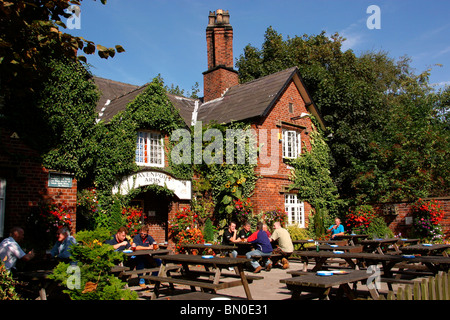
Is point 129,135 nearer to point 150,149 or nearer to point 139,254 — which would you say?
point 150,149

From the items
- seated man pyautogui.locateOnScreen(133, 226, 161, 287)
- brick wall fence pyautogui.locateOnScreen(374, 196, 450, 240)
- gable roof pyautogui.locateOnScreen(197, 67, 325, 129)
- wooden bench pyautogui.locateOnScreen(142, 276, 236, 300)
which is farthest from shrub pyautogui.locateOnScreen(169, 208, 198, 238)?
brick wall fence pyautogui.locateOnScreen(374, 196, 450, 240)

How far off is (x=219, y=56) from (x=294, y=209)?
864 centimetres

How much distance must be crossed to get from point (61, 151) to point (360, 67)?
21.9 metres

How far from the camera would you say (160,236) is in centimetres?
1559

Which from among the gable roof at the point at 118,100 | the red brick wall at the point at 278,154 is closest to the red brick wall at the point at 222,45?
the gable roof at the point at 118,100

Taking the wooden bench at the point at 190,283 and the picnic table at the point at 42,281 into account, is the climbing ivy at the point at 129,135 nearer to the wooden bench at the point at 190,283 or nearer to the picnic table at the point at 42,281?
the picnic table at the point at 42,281

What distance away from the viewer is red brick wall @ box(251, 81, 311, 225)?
16156mm

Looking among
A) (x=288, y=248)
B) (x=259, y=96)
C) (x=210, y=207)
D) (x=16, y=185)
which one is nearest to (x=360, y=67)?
A: (x=259, y=96)

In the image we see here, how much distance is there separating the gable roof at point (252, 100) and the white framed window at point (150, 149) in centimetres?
350

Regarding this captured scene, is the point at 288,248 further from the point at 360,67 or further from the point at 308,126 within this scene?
the point at 360,67

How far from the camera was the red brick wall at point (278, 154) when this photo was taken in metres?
16.2

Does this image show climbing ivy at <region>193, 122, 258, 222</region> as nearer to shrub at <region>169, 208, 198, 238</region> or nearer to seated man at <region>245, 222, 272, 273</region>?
shrub at <region>169, 208, 198, 238</region>

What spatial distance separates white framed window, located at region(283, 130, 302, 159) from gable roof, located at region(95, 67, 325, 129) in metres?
1.74
